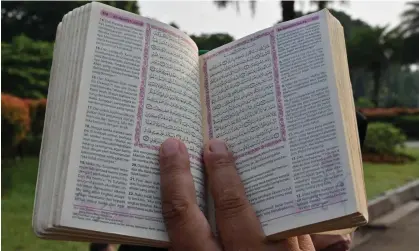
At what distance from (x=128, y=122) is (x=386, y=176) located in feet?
28.2

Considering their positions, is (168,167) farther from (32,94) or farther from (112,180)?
(32,94)

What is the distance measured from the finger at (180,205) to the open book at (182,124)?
0.02 meters

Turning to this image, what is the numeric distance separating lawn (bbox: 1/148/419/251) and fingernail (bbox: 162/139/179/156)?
295 cm

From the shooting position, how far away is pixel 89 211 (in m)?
0.86

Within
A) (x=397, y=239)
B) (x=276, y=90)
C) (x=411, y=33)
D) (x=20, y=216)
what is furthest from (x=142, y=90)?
(x=411, y=33)

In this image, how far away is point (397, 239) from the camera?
18.9ft

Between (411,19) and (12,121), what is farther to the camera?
(411,19)

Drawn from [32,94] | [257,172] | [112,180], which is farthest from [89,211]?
[32,94]

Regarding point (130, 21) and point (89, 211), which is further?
point (130, 21)

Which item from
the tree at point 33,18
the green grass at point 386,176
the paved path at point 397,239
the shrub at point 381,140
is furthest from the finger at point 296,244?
the tree at point 33,18

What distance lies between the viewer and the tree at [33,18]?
18.8 meters

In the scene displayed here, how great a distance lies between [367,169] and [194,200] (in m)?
9.38

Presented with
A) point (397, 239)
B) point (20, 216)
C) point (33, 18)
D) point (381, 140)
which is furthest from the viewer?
point (33, 18)

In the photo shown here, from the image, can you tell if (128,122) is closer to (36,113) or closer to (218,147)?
(218,147)
